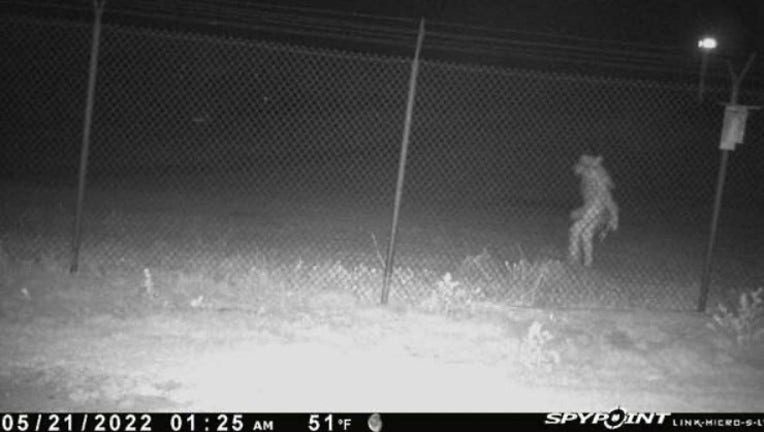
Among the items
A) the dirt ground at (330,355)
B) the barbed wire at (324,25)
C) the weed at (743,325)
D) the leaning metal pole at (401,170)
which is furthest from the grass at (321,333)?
the barbed wire at (324,25)

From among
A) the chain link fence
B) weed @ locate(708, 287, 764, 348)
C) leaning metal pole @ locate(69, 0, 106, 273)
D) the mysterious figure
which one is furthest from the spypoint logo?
leaning metal pole @ locate(69, 0, 106, 273)

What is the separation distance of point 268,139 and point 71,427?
17760 mm

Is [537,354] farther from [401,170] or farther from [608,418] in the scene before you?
[401,170]

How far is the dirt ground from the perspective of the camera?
533 cm

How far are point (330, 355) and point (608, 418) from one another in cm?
210

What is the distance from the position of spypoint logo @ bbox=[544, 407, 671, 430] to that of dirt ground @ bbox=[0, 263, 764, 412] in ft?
0.40

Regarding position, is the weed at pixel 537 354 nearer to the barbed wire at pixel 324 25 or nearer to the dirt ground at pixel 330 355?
the dirt ground at pixel 330 355

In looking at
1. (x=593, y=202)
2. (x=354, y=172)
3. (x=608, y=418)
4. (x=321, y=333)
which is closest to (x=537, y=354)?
(x=608, y=418)

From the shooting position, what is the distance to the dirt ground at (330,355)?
17.5ft

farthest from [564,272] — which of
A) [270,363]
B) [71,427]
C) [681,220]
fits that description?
[681,220]

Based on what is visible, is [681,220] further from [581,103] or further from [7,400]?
[7,400]

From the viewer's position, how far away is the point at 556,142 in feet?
79.8

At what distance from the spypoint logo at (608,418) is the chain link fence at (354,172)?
2.44 m

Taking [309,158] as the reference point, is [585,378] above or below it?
below
